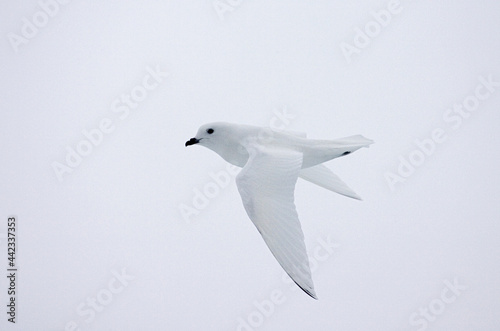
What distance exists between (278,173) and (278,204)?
0.55 meters

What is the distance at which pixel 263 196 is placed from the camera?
833 centimetres

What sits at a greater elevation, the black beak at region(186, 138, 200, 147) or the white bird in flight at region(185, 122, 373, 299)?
the black beak at region(186, 138, 200, 147)

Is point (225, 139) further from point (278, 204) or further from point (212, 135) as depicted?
point (278, 204)

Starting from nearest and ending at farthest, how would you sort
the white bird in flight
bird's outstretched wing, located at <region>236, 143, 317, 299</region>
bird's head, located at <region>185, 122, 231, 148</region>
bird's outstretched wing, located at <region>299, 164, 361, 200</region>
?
1. bird's outstretched wing, located at <region>236, 143, 317, 299</region>
2. the white bird in flight
3. bird's head, located at <region>185, 122, 231, 148</region>
4. bird's outstretched wing, located at <region>299, 164, 361, 200</region>

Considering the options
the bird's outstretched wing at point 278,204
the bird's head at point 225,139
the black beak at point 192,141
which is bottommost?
the bird's outstretched wing at point 278,204

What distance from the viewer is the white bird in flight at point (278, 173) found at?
7633mm

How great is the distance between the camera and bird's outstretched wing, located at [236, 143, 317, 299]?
7.46m

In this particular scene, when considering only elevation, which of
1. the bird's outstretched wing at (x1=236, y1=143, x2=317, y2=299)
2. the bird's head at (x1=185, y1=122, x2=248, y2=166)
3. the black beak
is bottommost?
the bird's outstretched wing at (x1=236, y1=143, x2=317, y2=299)

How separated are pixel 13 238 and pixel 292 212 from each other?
642 centimetres

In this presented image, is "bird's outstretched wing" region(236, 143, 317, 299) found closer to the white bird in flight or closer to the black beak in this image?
the white bird in flight

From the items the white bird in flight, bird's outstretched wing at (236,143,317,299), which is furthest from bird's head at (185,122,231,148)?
bird's outstretched wing at (236,143,317,299)

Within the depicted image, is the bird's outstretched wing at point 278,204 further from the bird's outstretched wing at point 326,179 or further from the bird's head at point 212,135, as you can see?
the bird's outstretched wing at point 326,179

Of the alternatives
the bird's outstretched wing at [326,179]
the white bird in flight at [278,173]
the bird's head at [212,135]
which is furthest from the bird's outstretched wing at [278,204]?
the bird's outstretched wing at [326,179]

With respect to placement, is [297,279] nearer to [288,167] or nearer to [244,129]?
[288,167]
